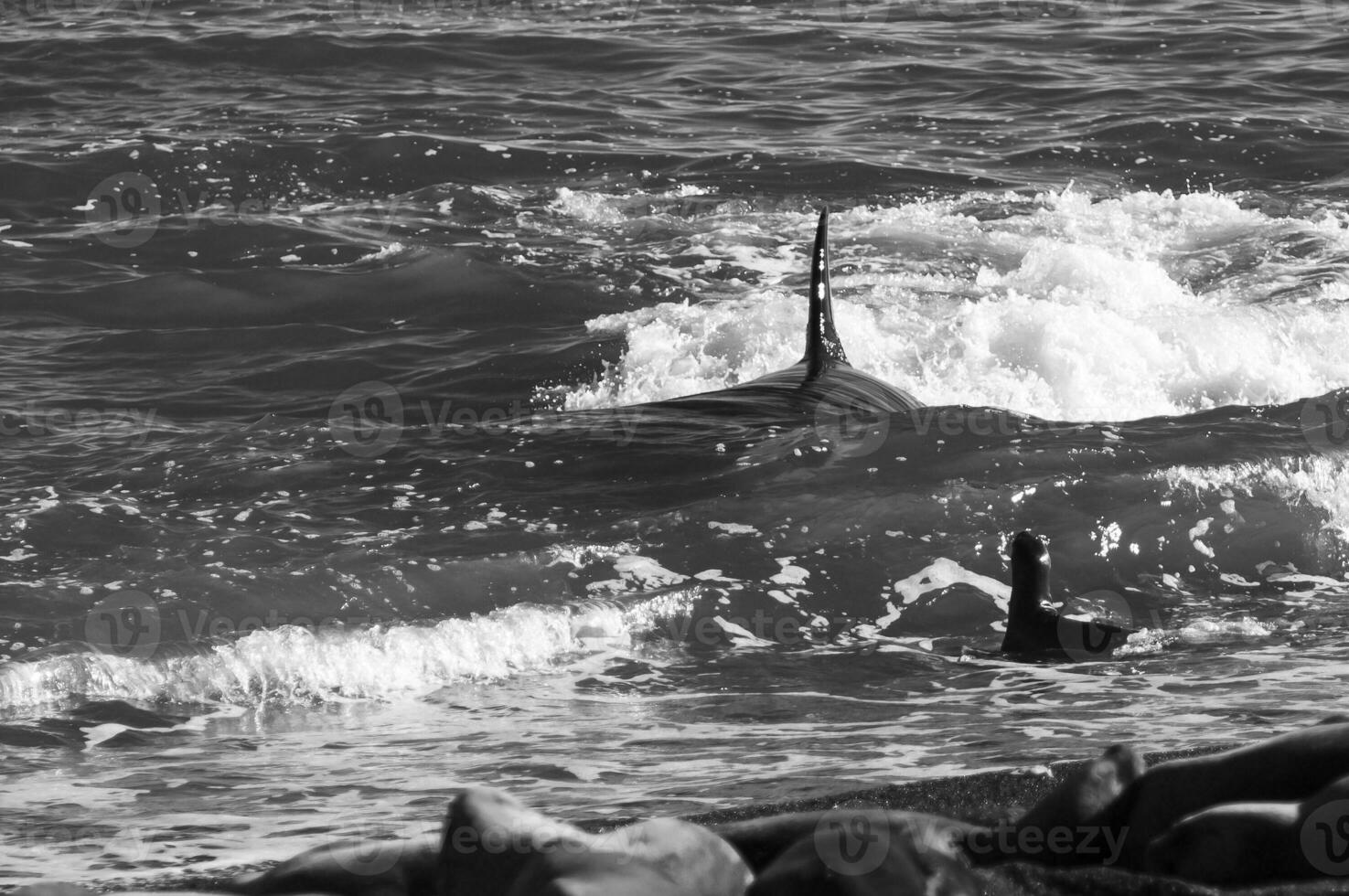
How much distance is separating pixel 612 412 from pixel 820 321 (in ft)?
4.58

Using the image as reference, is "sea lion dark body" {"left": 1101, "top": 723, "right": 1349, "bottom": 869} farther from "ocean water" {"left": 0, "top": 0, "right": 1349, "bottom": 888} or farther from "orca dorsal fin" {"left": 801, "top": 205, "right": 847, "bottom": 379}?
"orca dorsal fin" {"left": 801, "top": 205, "right": 847, "bottom": 379}

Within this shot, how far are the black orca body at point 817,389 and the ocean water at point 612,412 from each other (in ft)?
0.68

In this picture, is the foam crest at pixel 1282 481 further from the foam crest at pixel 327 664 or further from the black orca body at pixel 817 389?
the foam crest at pixel 327 664

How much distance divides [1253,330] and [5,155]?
11216 mm

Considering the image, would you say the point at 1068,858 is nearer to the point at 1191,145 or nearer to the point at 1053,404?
the point at 1053,404

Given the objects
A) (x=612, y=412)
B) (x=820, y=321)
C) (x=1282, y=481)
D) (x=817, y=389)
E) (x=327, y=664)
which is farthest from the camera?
(x=612, y=412)

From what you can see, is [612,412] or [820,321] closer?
[820,321]

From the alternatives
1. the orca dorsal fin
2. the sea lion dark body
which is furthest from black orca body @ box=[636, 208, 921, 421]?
the sea lion dark body

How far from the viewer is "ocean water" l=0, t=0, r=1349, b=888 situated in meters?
5.65

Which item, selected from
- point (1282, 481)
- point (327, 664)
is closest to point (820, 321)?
point (1282, 481)

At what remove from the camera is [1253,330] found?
11.6 meters

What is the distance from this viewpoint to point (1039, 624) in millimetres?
6520

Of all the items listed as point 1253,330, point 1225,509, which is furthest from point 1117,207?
point 1225,509

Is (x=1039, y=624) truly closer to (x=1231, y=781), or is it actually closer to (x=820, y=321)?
(x=1231, y=781)
